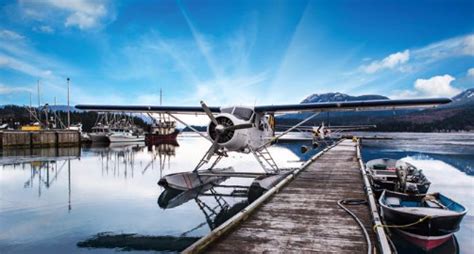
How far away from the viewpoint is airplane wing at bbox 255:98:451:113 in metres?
10.6

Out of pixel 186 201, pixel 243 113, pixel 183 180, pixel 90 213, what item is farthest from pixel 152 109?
pixel 90 213

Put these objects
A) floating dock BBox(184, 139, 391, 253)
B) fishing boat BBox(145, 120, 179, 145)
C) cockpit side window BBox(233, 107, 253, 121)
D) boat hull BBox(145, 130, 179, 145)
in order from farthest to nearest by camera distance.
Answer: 1. fishing boat BBox(145, 120, 179, 145)
2. boat hull BBox(145, 130, 179, 145)
3. cockpit side window BBox(233, 107, 253, 121)
4. floating dock BBox(184, 139, 391, 253)

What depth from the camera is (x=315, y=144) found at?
37.1 meters

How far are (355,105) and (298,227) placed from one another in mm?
7621

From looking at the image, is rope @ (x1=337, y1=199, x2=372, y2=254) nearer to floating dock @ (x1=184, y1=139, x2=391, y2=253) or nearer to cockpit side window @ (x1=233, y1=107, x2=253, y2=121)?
floating dock @ (x1=184, y1=139, x2=391, y2=253)

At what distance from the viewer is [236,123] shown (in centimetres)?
1063

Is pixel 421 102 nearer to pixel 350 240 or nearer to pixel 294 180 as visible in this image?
pixel 294 180

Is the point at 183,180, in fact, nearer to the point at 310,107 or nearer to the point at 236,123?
the point at 236,123

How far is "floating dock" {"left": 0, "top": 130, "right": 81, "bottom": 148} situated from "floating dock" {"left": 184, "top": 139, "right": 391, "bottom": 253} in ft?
122

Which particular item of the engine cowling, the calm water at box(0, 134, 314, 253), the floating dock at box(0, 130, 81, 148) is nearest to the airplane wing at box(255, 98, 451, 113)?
the engine cowling

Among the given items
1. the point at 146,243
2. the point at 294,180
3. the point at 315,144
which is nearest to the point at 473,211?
the point at 294,180

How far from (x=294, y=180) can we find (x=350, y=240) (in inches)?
204

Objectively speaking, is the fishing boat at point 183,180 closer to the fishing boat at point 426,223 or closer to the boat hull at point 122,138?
the fishing boat at point 426,223

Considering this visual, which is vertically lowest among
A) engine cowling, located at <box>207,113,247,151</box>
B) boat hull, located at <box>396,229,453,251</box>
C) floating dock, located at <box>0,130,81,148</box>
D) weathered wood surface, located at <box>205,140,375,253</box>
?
floating dock, located at <box>0,130,81,148</box>
